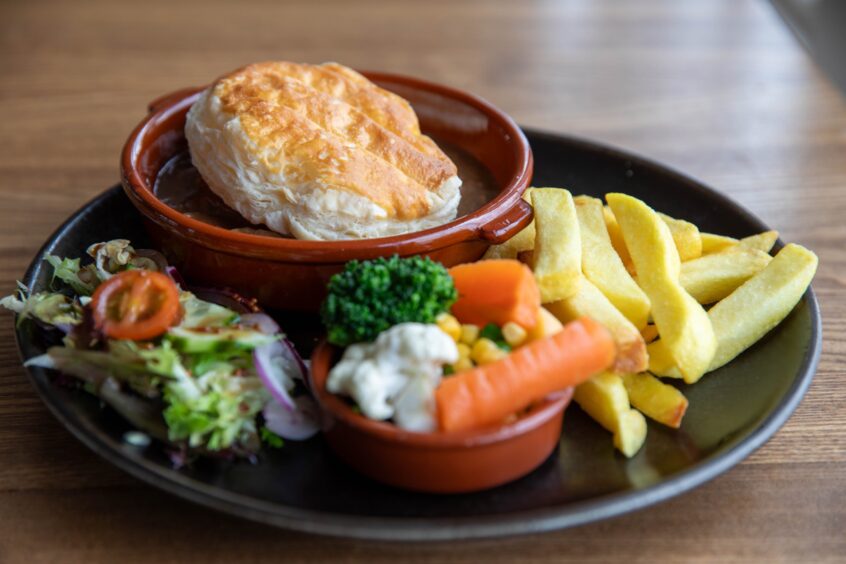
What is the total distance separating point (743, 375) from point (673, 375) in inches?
12.8

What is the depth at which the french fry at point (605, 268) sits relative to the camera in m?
3.55

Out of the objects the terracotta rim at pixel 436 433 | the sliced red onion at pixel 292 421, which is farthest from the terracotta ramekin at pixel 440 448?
the sliced red onion at pixel 292 421

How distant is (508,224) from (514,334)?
835 millimetres

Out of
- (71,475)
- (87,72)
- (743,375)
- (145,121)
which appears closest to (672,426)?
(743,375)

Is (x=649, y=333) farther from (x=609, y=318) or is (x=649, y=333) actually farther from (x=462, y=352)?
(x=462, y=352)

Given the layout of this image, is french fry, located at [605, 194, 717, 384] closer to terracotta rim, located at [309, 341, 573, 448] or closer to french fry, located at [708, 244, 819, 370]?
french fry, located at [708, 244, 819, 370]

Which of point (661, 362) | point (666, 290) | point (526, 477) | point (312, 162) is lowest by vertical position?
point (526, 477)

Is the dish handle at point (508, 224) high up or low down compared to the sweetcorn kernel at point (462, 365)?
up

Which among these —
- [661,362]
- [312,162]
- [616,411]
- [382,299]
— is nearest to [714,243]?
[661,362]

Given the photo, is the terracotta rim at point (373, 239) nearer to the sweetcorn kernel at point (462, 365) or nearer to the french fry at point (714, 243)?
the sweetcorn kernel at point (462, 365)

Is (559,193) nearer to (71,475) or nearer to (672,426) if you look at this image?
(672,426)

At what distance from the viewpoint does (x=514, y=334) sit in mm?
3141

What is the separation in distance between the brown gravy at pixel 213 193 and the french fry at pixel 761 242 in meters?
1.19

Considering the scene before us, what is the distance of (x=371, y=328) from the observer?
3170mm
